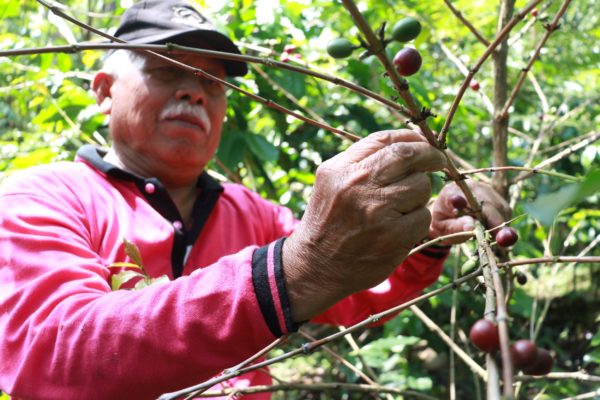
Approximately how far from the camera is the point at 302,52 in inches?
117

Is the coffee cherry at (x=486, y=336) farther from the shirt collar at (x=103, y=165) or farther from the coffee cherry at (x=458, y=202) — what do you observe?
the shirt collar at (x=103, y=165)

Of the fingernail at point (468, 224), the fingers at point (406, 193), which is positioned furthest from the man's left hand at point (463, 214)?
the fingers at point (406, 193)

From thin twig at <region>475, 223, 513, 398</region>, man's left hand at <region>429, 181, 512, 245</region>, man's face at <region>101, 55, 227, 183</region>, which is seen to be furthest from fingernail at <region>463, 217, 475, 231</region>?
man's face at <region>101, 55, 227, 183</region>

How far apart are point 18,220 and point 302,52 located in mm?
1786

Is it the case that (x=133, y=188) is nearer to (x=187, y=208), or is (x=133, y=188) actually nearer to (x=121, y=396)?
(x=187, y=208)

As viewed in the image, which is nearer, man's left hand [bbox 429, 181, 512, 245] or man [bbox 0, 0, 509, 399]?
man [bbox 0, 0, 509, 399]

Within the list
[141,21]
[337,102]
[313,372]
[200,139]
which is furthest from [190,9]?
[313,372]

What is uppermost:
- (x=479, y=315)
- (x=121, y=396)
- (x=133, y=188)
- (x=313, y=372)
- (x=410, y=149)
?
(x=410, y=149)

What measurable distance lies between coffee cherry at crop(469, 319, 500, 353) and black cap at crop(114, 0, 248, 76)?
62.0 inches

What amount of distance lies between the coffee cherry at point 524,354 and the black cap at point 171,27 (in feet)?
5.22

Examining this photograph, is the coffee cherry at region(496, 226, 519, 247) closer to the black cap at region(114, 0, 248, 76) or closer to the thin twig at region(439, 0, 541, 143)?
the thin twig at region(439, 0, 541, 143)

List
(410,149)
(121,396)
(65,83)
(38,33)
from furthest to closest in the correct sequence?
(38,33) → (65,83) → (121,396) → (410,149)

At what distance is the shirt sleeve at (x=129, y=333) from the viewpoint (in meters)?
1.17

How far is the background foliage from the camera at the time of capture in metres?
2.61
